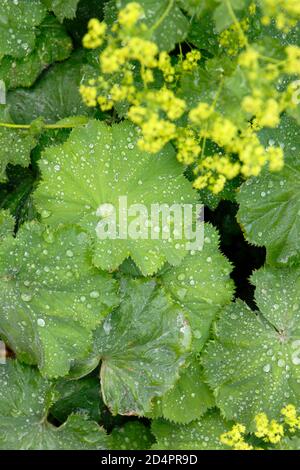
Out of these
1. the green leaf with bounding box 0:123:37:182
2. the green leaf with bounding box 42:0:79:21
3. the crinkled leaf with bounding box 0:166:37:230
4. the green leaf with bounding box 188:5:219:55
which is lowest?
the crinkled leaf with bounding box 0:166:37:230

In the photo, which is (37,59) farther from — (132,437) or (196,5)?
(132,437)

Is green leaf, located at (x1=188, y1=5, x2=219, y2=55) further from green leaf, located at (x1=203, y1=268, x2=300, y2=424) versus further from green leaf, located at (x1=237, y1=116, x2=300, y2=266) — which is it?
green leaf, located at (x1=203, y1=268, x2=300, y2=424)

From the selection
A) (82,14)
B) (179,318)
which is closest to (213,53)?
(82,14)

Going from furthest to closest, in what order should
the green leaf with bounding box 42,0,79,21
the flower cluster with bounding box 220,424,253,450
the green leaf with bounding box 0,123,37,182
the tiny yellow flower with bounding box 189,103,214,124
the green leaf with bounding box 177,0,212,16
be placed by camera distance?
the green leaf with bounding box 0,123,37,182
the green leaf with bounding box 42,0,79,21
the flower cluster with bounding box 220,424,253,450
the green leaf with bounding box 177,0,212,16
the tiny yellow flower with bounding box 189,103,214,124

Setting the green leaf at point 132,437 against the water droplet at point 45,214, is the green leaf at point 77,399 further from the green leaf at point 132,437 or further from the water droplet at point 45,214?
the water droplet at point 45,214

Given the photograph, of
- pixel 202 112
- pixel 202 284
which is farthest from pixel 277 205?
pixel 202 112

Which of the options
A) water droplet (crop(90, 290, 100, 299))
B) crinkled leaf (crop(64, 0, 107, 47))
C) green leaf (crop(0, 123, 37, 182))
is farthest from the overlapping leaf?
water droplet (crop(90, 290, 100, 299))
